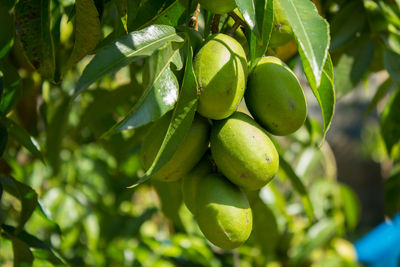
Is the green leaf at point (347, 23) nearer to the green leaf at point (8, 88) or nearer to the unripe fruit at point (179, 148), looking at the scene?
the unripe fruit at point (179, 148)

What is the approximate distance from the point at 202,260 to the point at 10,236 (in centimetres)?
74

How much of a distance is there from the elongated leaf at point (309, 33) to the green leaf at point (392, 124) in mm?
591

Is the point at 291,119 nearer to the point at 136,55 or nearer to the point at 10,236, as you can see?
the point at 136,55

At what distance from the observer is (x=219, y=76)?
0.60 metres

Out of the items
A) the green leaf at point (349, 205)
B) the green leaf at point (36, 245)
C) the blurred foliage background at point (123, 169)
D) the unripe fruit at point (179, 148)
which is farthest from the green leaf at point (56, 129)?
the green leaf at point (349, 205)

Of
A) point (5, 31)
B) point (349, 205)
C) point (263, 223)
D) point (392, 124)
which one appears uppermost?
point (5, 31)

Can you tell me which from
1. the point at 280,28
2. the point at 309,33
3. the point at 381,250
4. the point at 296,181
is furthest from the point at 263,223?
the point at 381,250

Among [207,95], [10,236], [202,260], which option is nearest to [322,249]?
[202,260]

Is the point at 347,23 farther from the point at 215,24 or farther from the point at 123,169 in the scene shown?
the point at 123,169

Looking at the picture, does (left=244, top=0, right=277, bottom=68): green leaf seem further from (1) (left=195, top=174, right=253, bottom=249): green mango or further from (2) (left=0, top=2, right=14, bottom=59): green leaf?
(2) (left=0, top=2, right=14, bottom=59): green leaf

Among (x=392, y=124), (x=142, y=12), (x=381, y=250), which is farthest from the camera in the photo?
(x=381, y=250)

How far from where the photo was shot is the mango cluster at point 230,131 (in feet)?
2.00

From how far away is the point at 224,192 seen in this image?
0.64m

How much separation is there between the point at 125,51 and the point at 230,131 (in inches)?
6.4
